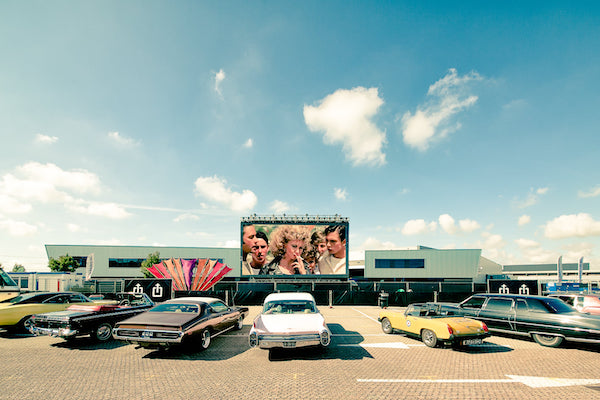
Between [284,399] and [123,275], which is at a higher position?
[284,399]

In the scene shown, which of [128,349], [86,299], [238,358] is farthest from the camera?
[86,299]

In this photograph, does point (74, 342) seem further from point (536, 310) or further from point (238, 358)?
point (536, 310)

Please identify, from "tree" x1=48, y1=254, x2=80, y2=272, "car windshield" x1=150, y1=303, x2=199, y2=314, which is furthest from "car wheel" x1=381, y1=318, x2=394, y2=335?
"tree" x1=48, y1=254, x2=80, y2=272

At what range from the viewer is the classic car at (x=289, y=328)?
327 inches

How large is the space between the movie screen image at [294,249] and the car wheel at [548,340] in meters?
39.9

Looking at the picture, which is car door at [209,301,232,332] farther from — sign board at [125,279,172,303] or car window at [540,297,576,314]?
car window at [540,297,576,314]

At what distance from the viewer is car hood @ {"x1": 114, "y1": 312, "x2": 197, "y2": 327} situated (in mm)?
8773

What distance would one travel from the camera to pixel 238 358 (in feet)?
28.8

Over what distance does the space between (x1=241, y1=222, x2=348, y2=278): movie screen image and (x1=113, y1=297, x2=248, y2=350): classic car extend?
3905cm

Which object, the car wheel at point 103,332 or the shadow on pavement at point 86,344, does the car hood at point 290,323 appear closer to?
the shadow on pavement at point 86,344

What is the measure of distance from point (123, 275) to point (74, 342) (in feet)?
224

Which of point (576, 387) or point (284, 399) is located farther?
point (576, 387)

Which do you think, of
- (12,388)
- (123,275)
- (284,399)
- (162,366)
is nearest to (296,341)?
(284,399)

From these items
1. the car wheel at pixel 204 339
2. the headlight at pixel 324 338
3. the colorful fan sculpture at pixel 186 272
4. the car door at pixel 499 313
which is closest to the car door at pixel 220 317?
the car wheel at pixel 204 339
